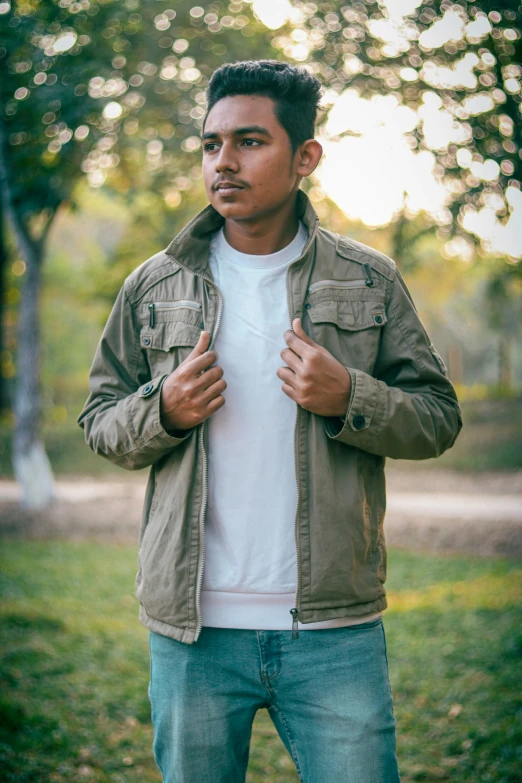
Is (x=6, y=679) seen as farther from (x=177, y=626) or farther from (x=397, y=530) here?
(x=397, y=530)

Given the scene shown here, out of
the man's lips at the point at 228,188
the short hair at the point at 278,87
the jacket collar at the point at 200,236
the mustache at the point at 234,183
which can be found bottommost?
the jacket collar at the point at 200,236

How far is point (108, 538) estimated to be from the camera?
380 inches

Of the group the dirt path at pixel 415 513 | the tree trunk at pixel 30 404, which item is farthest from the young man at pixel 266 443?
the tree trunk at pixel 30 404

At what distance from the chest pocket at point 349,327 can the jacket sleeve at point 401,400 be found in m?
0.05

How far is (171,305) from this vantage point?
2215 mm

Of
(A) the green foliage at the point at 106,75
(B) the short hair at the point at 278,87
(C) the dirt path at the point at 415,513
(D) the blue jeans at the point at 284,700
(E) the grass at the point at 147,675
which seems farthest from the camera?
(C) the dirt path at the point at 415,513

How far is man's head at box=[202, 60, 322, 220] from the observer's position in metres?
2.10

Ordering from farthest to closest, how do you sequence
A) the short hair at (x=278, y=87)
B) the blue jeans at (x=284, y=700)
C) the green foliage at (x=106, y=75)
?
the green foliage at (x=106, y=75) < the short hair at (x=278, y=87) < the blue jeans at (x=284, y=700)

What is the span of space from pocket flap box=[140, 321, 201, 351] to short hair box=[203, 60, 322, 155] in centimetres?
60

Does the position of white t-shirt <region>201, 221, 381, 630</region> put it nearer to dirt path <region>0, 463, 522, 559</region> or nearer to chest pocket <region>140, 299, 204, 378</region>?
chest pocket <region>140, 299, 204, 378</region>

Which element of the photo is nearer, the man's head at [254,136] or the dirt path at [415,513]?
the man's head at [254,136]

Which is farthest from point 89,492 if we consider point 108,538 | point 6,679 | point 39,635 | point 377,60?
point 377,60

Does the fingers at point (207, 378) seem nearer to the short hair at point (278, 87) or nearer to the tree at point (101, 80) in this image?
the short hair at point (278, 87)

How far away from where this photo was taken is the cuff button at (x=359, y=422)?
198 centimetres
